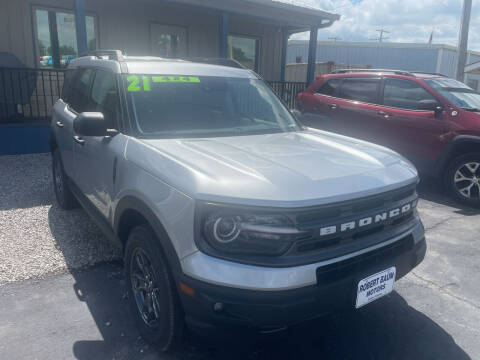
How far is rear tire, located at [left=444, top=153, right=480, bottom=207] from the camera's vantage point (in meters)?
5.75

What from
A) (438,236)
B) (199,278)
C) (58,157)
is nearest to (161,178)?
(199,278)

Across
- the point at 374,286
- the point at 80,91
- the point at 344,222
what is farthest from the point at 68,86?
the point at 374,286

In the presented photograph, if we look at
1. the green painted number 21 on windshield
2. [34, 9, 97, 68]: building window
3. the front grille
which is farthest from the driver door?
[34, 9, 97, 68]: building window

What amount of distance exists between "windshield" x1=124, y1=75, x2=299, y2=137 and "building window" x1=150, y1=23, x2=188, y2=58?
27.5ft

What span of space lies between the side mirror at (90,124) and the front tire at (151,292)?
841 mm

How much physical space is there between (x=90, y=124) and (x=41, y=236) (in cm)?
207

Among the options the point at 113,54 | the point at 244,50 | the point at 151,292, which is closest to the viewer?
the point at 151,292

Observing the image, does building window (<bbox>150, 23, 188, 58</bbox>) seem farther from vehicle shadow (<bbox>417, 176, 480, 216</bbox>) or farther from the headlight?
the headlight

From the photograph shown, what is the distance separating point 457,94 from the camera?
637 centimetres

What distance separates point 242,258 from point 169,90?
181 centimetres

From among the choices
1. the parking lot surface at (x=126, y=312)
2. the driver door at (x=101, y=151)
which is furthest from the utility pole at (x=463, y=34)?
the driver door at (x=101, y=151)

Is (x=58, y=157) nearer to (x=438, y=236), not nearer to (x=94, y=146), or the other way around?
(x=94, y=146)

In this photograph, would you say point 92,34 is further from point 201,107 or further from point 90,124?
point 90,124

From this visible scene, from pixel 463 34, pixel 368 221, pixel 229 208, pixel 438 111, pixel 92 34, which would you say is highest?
pixel 463 34
